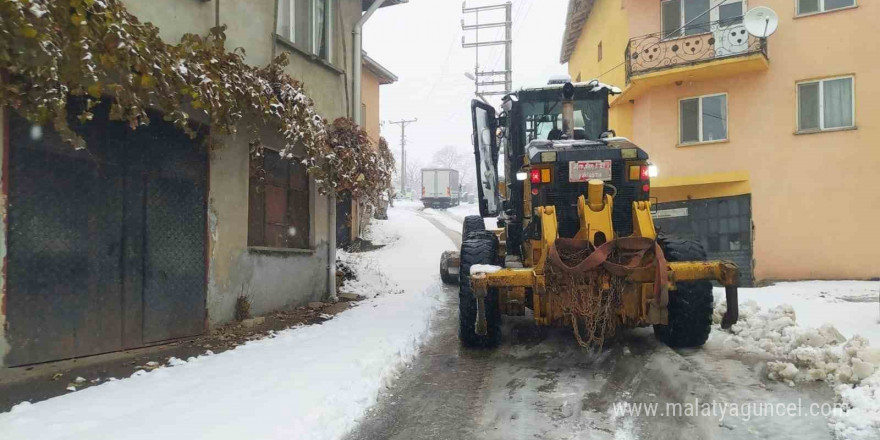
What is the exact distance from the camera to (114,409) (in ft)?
13.5

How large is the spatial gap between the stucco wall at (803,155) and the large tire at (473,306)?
421 inches

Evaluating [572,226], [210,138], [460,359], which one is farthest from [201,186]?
[572,226]

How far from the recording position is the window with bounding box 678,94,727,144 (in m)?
14.5

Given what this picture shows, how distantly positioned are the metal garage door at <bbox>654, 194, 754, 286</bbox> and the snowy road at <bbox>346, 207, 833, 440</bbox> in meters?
9.21

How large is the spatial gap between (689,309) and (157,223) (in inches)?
238

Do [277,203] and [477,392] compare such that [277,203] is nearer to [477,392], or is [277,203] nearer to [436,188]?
[477,392]

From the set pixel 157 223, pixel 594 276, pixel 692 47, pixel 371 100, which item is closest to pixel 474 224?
pixel 594 276

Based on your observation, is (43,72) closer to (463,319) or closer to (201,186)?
(201,186)

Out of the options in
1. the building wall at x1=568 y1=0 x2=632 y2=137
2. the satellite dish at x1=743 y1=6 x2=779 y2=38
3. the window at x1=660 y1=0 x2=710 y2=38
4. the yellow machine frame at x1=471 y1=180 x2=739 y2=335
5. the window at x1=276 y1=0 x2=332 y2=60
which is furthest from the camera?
the building wall at x1=568 y1=0 x2=632 y2=137

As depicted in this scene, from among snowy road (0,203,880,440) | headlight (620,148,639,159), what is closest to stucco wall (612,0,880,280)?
snowy road (0,203,880,440)

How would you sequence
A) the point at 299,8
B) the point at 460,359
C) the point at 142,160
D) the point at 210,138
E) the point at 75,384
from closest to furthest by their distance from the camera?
the point at 75,384 → the point at 460,359 → the point at 142,160 → the point at 210,138 → the point at 299,8

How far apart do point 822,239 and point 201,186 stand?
13700 millimetres

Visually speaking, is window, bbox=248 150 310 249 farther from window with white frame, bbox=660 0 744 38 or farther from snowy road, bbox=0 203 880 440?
window with white frame, bbox=660 0 744 38

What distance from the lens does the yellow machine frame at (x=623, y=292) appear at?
518 cm
